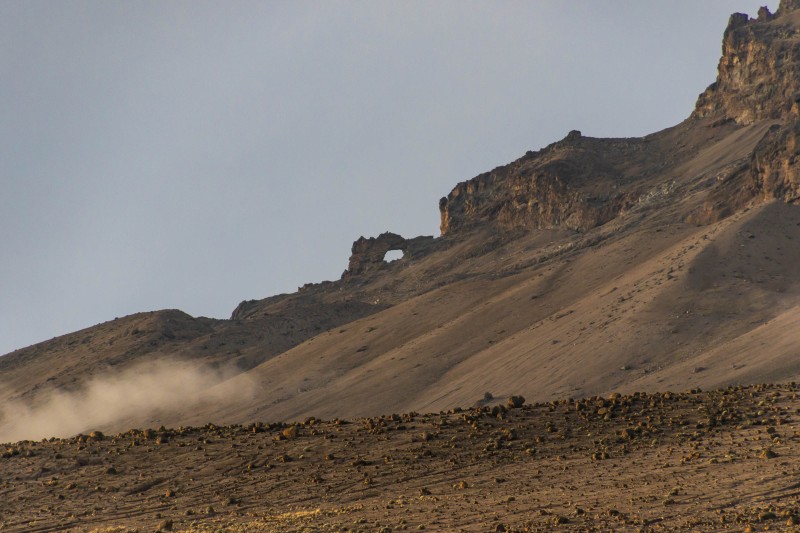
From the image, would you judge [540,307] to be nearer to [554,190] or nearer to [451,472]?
[554,190]

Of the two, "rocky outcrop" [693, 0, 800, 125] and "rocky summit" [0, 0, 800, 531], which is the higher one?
"rocky outcrop" [693, 0, 800, 125]

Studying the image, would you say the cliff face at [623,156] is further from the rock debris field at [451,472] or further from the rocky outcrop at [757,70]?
the rock debris field at [451,472]

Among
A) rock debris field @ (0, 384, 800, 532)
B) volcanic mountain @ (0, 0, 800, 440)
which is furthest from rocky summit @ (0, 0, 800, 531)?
volcanic mountain @ (0, 0, 800, 440)

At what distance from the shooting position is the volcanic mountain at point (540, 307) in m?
55.1

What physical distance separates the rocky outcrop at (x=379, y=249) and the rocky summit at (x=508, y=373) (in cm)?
41

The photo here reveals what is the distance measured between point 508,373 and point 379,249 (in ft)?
246

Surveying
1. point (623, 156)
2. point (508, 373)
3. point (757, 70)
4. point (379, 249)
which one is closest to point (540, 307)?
point (508, 373)

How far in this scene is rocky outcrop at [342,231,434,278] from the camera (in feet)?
412

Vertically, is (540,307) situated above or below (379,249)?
below

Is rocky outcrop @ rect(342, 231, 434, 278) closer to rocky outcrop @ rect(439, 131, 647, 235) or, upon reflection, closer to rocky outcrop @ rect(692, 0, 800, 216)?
rocky outcrop @ rect(439, 131, 647, 235)

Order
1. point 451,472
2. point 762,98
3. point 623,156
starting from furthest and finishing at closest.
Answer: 1. point 623,156
2. point 762,98
3. point 451,472

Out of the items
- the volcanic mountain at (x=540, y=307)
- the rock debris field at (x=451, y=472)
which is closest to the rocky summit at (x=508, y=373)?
the rock debris field at (x=451, y=472)

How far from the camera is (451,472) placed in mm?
24547

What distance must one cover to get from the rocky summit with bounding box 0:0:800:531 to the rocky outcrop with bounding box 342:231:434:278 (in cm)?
Answer: 41
